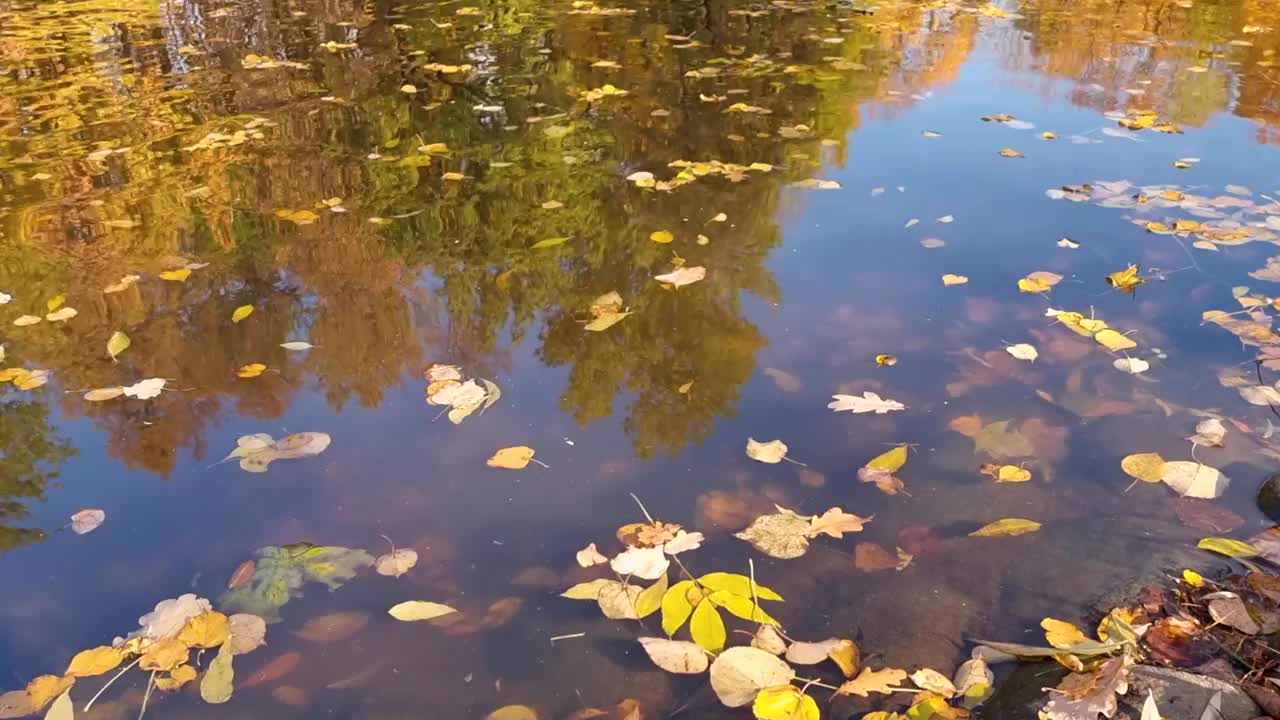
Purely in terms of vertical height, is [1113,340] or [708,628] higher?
[1113,340]

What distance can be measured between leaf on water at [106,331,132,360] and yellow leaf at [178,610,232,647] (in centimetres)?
143

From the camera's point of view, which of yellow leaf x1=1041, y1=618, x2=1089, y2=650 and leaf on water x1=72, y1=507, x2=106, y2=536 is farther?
leaf on water x1=72, y1=507, x2=106, y2=536

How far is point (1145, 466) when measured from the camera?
7.55 ft

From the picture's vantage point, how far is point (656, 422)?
2605mm

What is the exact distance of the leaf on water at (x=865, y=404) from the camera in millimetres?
2582

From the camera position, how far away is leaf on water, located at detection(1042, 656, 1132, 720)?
153 centimetres

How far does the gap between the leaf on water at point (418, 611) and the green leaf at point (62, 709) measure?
66 centimetres

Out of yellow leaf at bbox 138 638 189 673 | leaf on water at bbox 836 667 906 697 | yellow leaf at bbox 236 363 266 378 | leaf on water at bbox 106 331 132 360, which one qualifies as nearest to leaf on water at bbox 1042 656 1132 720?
leaf on water at bbox 836 667 906 697

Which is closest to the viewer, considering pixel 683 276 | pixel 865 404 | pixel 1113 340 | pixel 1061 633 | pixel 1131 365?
pixel 1061 633

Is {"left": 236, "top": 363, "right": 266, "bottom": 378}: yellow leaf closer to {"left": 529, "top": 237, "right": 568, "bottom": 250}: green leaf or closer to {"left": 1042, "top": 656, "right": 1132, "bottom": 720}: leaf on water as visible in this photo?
{"left": 529, "top": 237, "right": 568, "bottom": 250}: green leaf

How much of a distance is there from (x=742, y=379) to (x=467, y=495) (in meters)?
0.97

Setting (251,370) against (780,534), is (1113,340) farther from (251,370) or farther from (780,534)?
(251,370)

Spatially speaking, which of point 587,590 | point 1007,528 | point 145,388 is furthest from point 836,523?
point 145,388

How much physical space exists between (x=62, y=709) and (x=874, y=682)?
171cm
